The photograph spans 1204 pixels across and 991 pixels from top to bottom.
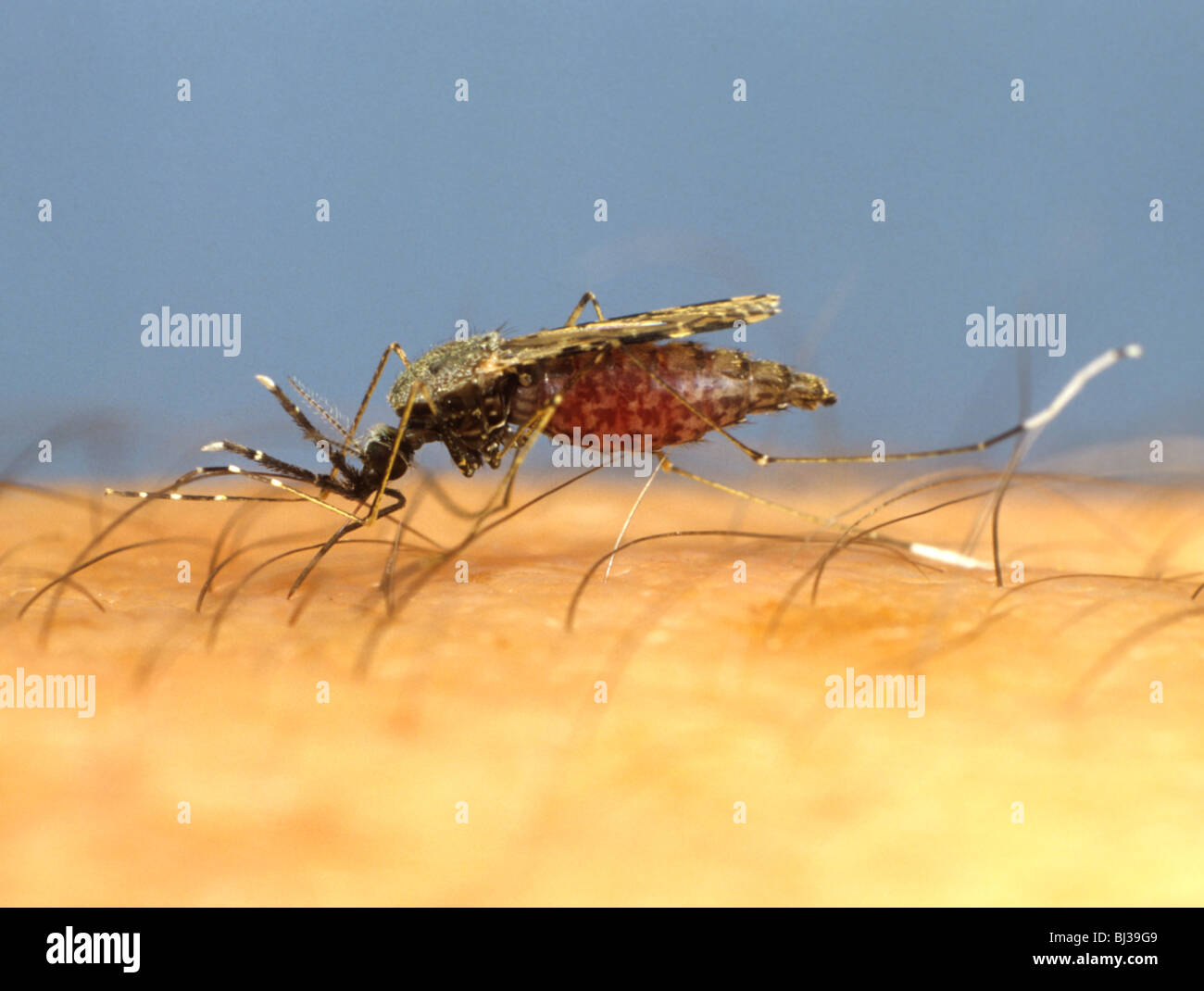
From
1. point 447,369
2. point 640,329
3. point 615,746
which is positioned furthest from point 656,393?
point 615,746

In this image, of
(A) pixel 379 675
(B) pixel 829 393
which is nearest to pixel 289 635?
(A) pixel 379 675

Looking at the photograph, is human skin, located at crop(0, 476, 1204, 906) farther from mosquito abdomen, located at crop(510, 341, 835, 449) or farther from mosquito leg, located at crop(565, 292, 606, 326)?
mosquito leg, located at crop(565, 292, 606, 326)
